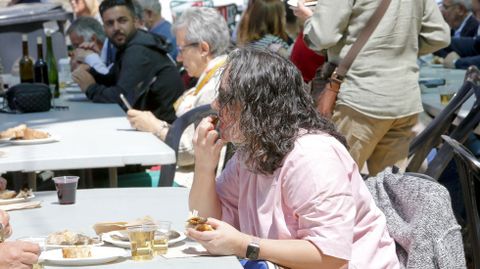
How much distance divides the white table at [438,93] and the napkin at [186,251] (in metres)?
2.72

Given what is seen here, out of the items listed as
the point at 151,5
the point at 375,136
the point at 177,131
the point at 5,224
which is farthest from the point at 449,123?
the point at 151,5

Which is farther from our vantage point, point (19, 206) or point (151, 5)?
point (151, 5)

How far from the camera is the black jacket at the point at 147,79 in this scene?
235 inches

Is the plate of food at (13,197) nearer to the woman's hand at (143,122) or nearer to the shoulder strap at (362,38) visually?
the woman's hand at (143,122)

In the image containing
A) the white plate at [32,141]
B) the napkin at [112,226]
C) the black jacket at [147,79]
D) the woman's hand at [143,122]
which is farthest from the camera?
the black jacket at [147,79]

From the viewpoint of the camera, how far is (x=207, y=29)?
535 cm

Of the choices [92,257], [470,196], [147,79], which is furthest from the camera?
[147,79]

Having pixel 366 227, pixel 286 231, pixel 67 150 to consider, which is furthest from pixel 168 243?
pixel 67 150

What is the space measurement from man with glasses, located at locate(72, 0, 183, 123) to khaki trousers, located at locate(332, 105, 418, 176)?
1275mm

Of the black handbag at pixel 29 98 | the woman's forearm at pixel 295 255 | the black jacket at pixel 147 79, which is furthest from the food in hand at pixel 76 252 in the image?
the black jacket at pixel 147 79

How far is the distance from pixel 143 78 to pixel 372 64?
160 cm

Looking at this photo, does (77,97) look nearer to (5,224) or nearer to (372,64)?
(372,64)

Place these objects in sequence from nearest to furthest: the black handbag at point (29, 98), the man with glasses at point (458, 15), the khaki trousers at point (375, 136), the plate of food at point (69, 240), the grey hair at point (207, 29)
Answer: the plate of food at point (69, 240) < the khaki trousers at point (375, 136) < the grey hair at point (207, 29) < the black handbag at point (29, 98) < the man with glasses at point (458, 15)

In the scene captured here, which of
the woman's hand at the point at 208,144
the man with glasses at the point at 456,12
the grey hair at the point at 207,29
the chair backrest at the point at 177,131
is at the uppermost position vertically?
the woman's hand at the point at 208,144
